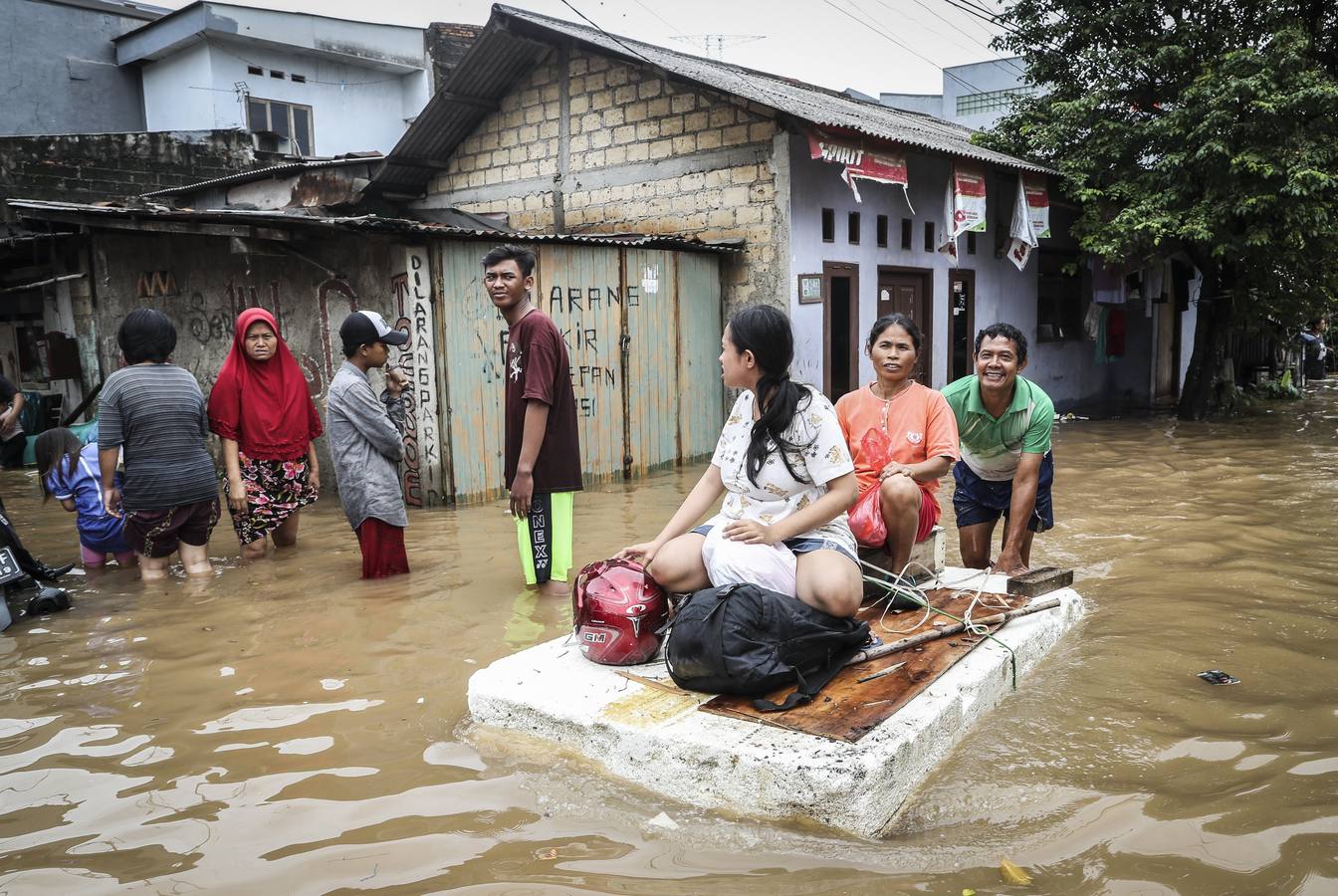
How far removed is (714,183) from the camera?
1060cm

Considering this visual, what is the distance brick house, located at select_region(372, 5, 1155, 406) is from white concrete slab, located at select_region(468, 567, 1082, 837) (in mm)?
7128

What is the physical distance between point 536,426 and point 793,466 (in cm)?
172

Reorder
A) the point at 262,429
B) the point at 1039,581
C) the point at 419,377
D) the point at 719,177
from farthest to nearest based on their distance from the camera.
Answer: the point at 719,177 → the point at 419,377 → the point at 262,429 → the point at 1039,581

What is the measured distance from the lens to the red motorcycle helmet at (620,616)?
140 inches

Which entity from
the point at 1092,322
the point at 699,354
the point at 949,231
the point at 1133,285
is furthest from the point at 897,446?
the point at 1133,285

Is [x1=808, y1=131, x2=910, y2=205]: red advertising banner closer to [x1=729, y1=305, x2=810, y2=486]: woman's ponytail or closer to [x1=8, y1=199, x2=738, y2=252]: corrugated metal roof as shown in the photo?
[x1=8, y1=199, x2=738, y2=252]: corrugated metal roof

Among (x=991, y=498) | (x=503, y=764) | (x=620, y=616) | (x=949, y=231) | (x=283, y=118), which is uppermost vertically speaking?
(x=283, y=118)

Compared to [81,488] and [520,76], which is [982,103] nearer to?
[520,76]

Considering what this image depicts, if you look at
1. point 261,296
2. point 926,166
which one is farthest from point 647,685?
point 926,166

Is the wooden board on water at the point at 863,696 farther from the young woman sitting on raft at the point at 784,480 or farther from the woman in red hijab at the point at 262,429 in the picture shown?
the woman in red hijab at the point at 262,429

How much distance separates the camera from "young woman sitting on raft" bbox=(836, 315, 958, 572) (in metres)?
4.20

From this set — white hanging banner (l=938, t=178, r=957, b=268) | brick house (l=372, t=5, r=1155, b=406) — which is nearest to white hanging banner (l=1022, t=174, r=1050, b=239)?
brick house (l=372, t=5, r=1155, b=406)

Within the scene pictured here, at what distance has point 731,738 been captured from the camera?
2.89 m

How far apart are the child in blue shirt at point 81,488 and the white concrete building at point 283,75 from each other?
12.9m
